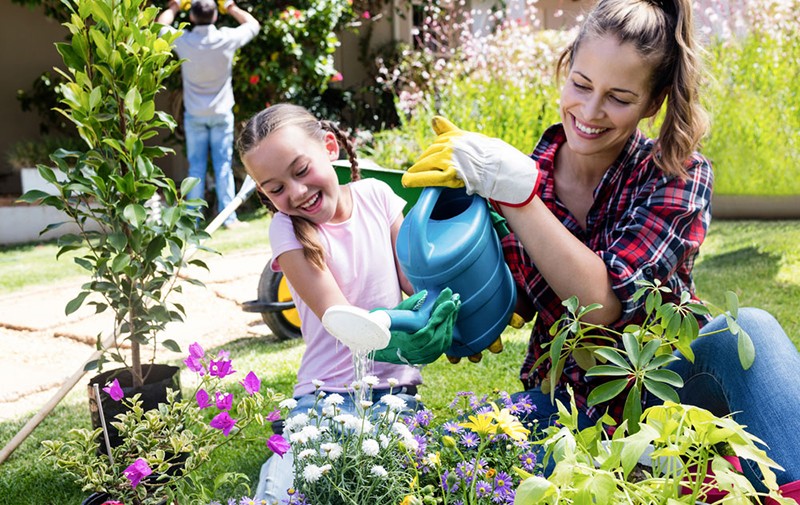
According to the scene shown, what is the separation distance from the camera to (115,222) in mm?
1838

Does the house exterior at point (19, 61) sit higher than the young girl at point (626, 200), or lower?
lower

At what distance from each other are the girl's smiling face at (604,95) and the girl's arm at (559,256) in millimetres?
198

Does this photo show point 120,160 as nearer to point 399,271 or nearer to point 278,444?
point 399,271

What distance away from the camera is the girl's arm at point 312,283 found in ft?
5.21

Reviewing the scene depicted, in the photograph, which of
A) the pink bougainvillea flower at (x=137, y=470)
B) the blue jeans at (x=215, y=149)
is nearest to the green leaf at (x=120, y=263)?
the pink bougainvillea flower at (x=137, y=470)

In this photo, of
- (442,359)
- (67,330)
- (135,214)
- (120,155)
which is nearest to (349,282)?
(135,214)

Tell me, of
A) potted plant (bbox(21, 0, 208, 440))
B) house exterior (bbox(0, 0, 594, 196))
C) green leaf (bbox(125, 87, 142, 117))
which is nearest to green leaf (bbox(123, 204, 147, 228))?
potted plant (bbox(21, 0, 208, 440))

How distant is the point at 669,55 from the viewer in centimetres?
135

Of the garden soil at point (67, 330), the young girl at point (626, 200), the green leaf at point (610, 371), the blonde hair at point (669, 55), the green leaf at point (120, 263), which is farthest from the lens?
the garden soil at point (67, 330)

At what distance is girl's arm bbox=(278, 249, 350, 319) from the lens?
5.21ft

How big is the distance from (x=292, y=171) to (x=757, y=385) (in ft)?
3.04

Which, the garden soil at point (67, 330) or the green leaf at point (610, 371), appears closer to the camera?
the green leaf at point (610, 371)

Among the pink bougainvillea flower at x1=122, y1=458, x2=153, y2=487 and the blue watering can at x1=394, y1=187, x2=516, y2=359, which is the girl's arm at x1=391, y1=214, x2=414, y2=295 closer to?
the blue watering can at x1=394, y1=187, x2=516, y2=359

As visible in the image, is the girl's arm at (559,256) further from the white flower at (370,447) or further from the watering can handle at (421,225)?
the white flower at (370,447)
